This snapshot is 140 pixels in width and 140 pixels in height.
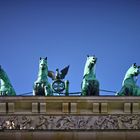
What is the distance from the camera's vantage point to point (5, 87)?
27141 millimetres

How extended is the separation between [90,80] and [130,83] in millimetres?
1356

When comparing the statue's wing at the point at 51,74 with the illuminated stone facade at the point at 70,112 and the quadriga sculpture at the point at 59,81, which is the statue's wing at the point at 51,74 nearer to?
the quadriga sculpture at the point at 59,81

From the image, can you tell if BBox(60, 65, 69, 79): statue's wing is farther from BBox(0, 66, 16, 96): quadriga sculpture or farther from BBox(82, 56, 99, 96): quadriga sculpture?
BBox(0, 66, 16, 96): quadriga sculpture

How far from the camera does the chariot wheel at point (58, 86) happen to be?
1065 inches

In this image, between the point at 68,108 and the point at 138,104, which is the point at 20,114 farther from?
the point at 138,104

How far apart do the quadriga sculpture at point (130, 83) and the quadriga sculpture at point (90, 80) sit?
0.87 meters

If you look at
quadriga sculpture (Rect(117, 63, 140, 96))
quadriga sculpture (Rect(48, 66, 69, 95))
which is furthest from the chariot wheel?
quadriga sculpture (Rect(117, 63, 140, 96))

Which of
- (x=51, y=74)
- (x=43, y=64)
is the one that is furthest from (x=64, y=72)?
(x=43, y=64)

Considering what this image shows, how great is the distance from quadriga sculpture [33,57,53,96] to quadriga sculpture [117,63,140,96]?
2.40 m

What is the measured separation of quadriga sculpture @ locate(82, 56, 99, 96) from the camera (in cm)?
2659

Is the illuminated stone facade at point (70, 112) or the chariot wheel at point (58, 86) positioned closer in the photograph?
the illuminated stone facade at point (70, 112)

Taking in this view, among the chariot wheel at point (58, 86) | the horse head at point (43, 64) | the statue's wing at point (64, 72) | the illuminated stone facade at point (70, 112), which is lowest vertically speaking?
the illuminated stone facade at point (70, 112)

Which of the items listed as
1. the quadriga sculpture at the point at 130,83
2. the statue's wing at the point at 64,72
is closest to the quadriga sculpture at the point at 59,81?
the statue's wing at the point at 64,72

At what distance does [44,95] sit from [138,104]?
305cm
